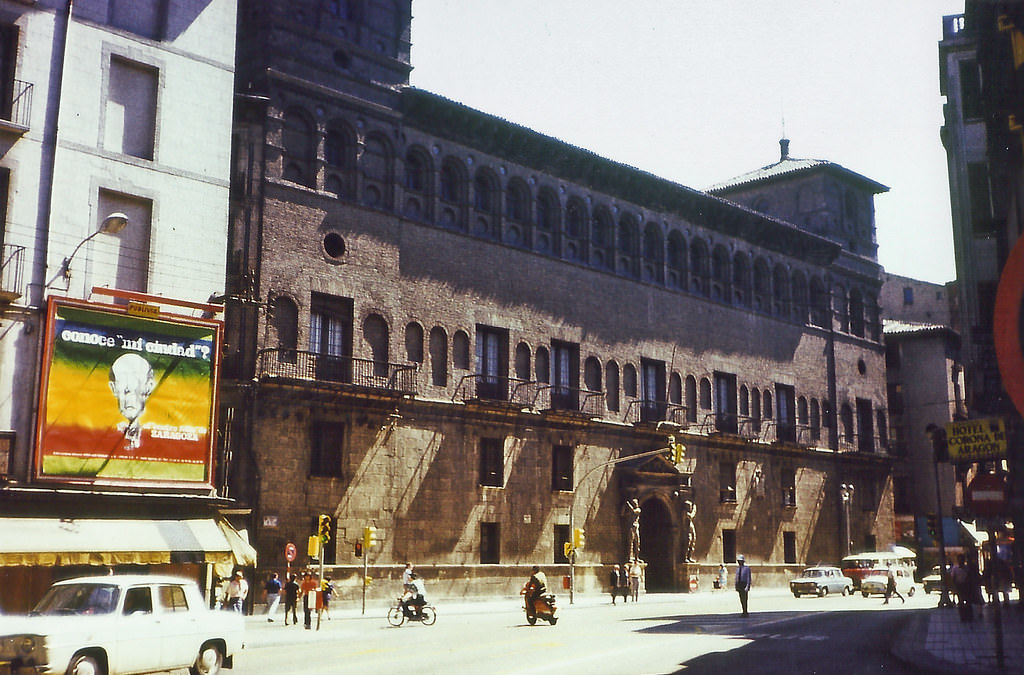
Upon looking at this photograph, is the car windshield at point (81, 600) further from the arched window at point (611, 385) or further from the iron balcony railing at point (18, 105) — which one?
the arched window at point (611, 385)

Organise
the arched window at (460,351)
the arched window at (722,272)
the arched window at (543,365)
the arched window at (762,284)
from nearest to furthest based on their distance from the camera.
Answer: the arched window at (460,351) → the arched window at (543,365) → the arched window at (722,272) → the arched window at (762,284)

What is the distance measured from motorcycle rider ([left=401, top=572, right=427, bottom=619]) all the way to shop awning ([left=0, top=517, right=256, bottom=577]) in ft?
13.7

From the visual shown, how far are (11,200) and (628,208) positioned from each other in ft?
98.5

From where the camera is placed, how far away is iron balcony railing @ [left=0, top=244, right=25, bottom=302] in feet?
79.0

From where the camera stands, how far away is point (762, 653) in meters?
19.1

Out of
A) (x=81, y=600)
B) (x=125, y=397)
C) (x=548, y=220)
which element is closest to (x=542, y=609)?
(x=125, y=397)

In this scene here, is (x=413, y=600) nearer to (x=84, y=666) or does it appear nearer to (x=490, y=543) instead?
(x=490, y=543)

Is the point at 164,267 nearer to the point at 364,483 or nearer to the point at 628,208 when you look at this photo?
the point at 364,483

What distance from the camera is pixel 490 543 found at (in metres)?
40.0

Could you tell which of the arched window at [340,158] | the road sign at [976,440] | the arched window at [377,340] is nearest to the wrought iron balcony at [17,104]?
the arched window at [340,158]

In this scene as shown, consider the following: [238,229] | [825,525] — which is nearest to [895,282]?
[825,525]

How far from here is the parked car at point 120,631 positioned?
13.3 m

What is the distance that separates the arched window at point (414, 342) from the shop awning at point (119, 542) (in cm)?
1234

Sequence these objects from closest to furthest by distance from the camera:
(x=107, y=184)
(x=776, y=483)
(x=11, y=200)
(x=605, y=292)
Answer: (x=11, y=200), (x=107, y=184), (x=605, y=292), (x=776, y=483)
